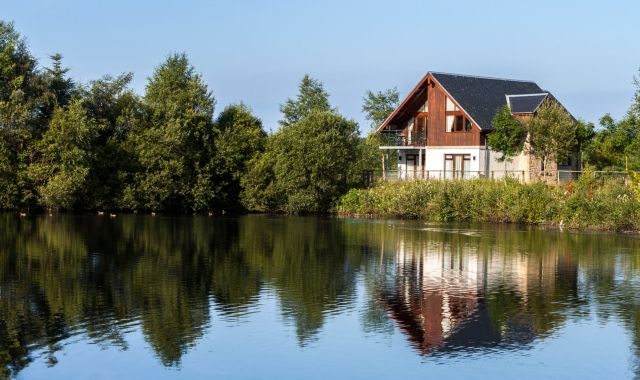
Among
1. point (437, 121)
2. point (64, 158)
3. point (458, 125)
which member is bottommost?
point (64, 158)

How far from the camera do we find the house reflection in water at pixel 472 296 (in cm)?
1686

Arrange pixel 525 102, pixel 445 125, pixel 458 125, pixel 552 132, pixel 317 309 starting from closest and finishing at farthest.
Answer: pixel 317 309
pixel 552 132
pixel 458 125
pixel 525 102
pixel 445 125

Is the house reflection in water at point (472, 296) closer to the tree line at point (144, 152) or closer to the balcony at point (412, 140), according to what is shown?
the tree line at point (144, 152)

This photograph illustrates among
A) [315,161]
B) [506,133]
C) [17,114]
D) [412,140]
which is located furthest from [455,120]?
[17,114]

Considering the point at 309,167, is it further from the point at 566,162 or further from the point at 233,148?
the point at 566,162

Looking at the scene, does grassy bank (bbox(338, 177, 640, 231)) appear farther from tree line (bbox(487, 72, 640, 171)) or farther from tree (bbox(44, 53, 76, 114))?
tree (bbox(44, 53, 76, 114))

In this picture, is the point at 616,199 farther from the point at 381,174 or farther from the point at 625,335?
the point at 625,335

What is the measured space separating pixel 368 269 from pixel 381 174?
1367 inches

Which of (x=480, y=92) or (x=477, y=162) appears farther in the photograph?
(x=480, y=92)

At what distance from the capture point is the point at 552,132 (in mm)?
54781

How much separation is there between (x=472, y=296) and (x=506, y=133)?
36.8 metres

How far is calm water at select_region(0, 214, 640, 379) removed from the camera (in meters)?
14.7

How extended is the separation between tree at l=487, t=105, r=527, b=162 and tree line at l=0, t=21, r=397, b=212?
9.79 metres

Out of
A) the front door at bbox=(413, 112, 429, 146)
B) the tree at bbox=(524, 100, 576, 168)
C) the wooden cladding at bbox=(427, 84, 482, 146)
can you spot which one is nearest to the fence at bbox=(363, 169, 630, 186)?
the tree at bbox=(524, 100, 576, 168)
